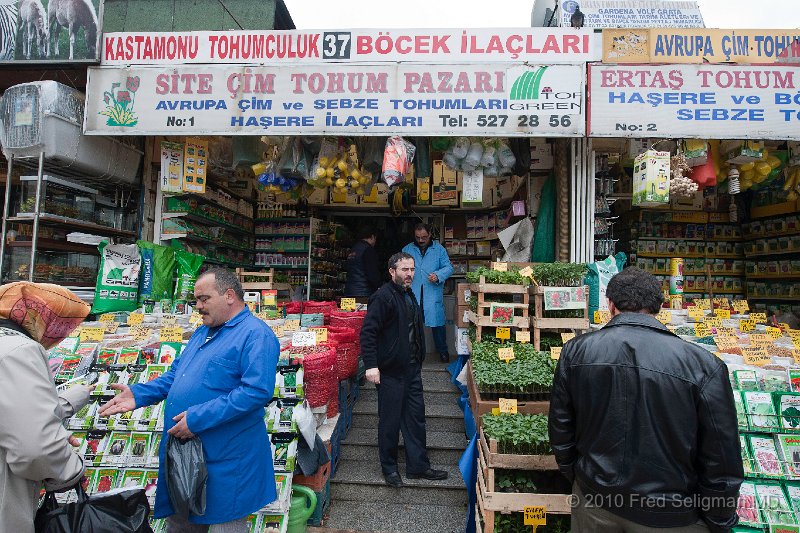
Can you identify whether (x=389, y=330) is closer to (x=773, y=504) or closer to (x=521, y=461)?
(x=521, y=461)

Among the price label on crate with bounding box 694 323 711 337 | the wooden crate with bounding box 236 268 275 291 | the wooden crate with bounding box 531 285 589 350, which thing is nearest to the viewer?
the price label on crate with bounding box 694 323 711 337

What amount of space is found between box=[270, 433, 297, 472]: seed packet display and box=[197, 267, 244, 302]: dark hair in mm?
1378

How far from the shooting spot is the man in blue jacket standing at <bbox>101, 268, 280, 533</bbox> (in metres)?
2.39

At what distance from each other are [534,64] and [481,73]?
0.58 m

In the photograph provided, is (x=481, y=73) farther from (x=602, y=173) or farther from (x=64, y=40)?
(x=64, y=40)

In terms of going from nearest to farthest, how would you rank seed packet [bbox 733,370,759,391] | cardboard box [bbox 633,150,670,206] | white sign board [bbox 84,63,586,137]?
seed packet [bbox 733,370,759,391]
cardboard box [bbox 633,150,670,206]
white sign board [bbox 84,63,586,137]

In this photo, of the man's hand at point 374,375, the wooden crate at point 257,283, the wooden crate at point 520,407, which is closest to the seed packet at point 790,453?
the wooden crate at point 520,407

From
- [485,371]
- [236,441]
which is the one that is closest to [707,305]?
[485,371]

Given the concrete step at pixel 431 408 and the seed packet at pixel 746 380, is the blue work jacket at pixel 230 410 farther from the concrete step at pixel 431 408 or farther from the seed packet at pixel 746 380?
the seed packet at pixel 746 380

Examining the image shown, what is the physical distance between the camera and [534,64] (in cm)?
522

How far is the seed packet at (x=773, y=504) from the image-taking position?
308 cm

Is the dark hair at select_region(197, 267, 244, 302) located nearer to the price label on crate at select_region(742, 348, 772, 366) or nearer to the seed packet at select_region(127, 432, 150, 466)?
the seed packet at select_region(127, 432, 150, 466)

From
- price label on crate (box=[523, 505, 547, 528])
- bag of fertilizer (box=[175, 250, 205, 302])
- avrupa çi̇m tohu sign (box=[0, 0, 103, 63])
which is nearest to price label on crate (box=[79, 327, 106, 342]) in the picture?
bag of fertilizer (box=[175, 250, 205, 302])

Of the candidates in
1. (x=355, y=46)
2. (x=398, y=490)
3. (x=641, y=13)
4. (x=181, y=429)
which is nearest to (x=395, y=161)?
(x=355, y=46)
